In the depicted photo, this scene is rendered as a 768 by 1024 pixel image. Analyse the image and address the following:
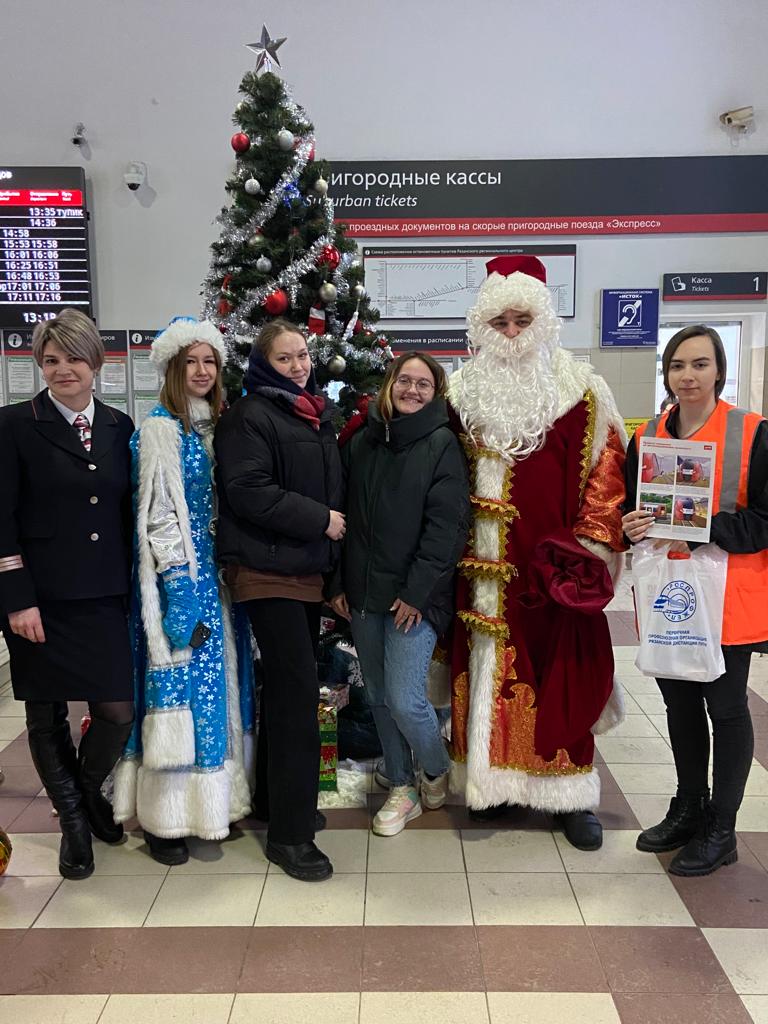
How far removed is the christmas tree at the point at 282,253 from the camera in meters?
2.94

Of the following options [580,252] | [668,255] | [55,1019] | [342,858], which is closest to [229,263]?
[342,858]

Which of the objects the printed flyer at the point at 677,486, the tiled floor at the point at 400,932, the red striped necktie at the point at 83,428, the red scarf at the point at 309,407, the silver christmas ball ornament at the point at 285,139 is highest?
the silver christmas ball ornament at the point at 285,139

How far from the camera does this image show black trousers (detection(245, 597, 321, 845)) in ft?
7.47

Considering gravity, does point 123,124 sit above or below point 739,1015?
above

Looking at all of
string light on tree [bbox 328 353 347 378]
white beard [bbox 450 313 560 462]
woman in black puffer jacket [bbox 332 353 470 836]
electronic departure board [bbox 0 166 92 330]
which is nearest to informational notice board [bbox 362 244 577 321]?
electronic departure board [bbox 0 166 92 330]

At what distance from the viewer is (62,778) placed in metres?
2.34

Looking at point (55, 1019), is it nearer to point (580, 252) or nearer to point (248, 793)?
point (248, 793)

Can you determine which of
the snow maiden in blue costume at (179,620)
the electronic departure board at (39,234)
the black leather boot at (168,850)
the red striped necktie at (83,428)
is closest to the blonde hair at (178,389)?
the snow maiden in blue costume at (179,620)

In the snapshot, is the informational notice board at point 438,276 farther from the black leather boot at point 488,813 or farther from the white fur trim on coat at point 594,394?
the black leather boot at point 488,813

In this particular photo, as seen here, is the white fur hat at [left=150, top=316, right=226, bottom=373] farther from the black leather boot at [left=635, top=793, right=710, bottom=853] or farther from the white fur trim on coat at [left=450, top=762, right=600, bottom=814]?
the black leather boot at [left=635, top=793, right=710, bottom=853]

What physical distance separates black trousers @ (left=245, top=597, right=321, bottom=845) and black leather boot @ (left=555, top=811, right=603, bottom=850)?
0.84m

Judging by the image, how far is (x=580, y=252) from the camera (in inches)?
248

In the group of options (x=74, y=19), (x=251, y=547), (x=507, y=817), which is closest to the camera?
(x=251, y=547)

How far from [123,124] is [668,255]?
4.48 metres
